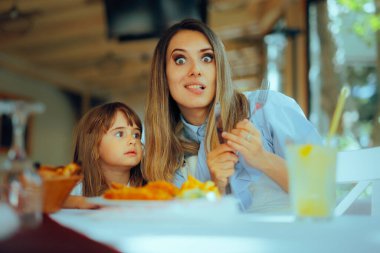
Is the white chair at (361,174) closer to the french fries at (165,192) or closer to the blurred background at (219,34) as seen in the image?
the french fries at (165,192)

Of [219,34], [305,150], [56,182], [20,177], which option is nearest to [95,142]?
[56,182]

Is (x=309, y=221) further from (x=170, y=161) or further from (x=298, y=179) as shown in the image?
(x=170, y=161)

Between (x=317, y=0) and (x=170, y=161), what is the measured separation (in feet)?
16.6

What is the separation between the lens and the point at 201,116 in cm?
177

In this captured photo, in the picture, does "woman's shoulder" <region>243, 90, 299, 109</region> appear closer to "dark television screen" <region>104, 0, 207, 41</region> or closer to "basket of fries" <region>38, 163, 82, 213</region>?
"basket of fries" <region>38, 163, 82, 213</region>

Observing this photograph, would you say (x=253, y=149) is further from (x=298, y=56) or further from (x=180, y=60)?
(x=298, y=56)

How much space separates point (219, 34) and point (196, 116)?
648cm

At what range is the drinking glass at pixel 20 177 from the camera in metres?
0.87

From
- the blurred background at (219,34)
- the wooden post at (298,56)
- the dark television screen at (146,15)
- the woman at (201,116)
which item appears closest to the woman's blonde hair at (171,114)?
the woman at (201,116)

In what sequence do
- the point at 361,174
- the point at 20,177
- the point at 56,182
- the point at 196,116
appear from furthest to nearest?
1. the point at 196,116
2. the point at 361,174
3. the point at 56,182
4. the point at 20,177

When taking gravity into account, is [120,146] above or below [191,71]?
below

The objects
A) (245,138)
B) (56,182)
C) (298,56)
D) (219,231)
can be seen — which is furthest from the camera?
(298,56)

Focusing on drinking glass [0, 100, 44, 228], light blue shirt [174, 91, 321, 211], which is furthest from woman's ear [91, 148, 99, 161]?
drinking glass [0, 100, 44, 228]

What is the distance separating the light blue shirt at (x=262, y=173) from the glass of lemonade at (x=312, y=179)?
0.63m
